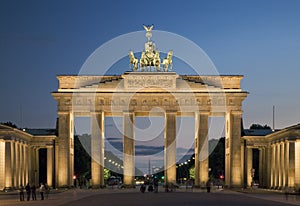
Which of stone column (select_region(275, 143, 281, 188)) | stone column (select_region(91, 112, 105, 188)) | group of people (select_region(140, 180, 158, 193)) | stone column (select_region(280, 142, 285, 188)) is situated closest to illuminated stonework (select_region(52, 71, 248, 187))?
stone column (select_region(91, 112, 105, 188))

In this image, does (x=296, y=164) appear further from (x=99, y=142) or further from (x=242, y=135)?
(x=99, y=142)

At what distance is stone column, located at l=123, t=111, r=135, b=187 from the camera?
91438mm

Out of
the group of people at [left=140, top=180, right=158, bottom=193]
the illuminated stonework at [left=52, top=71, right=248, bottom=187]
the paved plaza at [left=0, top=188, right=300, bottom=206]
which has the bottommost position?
the group of people at [left=140, top=180, right=158, bottom=193]

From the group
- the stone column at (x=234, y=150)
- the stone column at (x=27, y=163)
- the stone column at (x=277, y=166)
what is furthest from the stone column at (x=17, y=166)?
the stone column at (x=277, y=166)

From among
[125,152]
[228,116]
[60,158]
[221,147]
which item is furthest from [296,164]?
[221,147]

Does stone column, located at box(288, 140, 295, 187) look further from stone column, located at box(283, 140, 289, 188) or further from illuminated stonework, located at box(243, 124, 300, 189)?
stone column, located at box(283, 140, 289, 188)

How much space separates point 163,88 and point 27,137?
64.9ft

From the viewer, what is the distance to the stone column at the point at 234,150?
9100 cm

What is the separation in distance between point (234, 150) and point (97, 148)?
61.0 feet

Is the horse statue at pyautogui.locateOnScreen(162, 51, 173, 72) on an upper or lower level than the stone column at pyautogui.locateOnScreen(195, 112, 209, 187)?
upper

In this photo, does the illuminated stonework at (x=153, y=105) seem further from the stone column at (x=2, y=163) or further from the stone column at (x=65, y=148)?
the stone column at (x=2, y=163)

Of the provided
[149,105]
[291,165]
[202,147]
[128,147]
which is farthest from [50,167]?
[291,165]

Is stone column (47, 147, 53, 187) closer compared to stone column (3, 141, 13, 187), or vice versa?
stone column (3, 141, 13, 187)

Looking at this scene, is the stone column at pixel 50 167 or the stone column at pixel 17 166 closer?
the stone column at pixel 17 166
